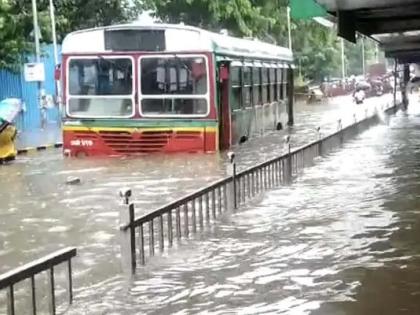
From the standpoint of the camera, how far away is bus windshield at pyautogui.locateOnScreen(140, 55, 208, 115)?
17172mm

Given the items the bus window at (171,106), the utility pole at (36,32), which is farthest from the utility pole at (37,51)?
the bus window at (171,106)

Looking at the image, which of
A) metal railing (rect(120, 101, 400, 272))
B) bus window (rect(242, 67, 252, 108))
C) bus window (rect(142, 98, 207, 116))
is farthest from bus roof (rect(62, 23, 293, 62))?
metal railing (rect(120, 101, 400, 272))

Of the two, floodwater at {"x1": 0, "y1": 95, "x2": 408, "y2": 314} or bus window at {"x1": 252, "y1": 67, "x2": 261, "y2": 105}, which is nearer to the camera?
floodwater at {"x1": 0, "y1": 95, "x2": 408, "y2": 314}

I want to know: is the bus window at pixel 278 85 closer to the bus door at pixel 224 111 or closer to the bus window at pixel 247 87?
the bus window at pixel 247 87

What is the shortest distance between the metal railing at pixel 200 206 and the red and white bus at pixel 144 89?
392cm

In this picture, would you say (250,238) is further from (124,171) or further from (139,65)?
(139,65)

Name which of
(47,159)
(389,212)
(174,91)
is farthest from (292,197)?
(47,159)

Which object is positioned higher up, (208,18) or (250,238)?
(208,18)

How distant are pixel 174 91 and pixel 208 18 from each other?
17.6m

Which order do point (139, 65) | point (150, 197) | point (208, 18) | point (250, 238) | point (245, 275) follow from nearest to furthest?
1. point (245, 275)
2. point (250, 238)
3. point (150, 197)
4. point (139, 65)
5. point (208, 18)

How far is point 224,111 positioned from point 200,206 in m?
9.02

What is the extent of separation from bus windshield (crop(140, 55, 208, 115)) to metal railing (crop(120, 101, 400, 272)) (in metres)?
3.94

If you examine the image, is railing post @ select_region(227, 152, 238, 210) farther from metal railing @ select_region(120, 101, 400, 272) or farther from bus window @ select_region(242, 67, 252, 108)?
bus window @ select_region(242, 67, 252, 108)

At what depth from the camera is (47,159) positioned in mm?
18641
